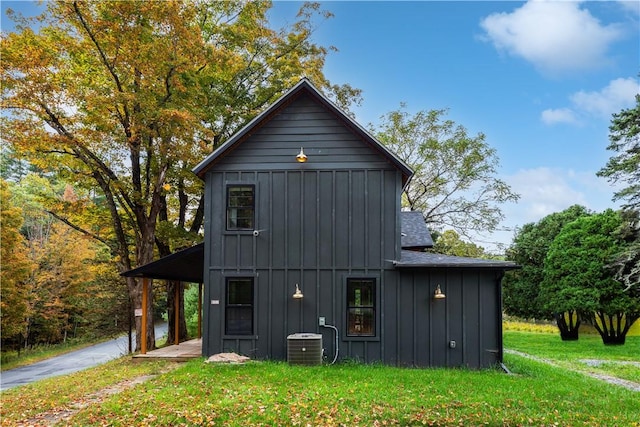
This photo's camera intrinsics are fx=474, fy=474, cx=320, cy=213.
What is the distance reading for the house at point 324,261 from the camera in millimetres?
11305

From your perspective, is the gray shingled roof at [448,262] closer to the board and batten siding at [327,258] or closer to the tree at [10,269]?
the board and batten siding at [327,258]

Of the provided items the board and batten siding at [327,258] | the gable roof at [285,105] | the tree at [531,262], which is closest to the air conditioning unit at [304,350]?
the board and batten siding at [327,258]

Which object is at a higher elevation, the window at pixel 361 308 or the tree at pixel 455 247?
the tree at pixel 455 247

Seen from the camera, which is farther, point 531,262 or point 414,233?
point 531,262

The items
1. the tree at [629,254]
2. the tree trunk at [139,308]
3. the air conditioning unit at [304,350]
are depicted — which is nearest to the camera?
the air conditioning unit at [304,350]

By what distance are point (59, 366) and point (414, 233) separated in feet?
52.3

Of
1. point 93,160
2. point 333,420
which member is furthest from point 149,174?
point 333,420

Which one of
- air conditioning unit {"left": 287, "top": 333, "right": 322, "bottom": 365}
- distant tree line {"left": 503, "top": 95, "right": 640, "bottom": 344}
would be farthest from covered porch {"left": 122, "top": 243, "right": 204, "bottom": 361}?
distant tree line {"left": 503, "top": 95, "right": 640, "bottom": 344}

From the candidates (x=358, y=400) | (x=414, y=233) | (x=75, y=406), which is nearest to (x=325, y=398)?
(x=358, y=400)

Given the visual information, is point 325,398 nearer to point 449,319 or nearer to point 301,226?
point 449,319

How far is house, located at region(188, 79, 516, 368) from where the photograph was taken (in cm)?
1130

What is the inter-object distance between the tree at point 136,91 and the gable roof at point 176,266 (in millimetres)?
1469

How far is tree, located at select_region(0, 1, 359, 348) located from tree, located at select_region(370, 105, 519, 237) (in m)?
8.93

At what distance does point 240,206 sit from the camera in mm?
12039
